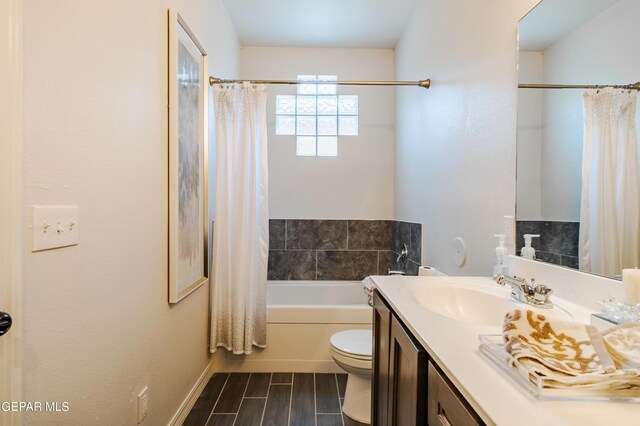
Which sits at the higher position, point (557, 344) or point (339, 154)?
point (339, 154)

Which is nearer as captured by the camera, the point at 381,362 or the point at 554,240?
the point at 554,240

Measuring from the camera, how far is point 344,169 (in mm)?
3268

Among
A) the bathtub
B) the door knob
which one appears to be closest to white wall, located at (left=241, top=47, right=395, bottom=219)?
the bathtub

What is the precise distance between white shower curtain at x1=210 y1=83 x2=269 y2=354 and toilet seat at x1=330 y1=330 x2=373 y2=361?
62cm

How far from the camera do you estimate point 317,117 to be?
328 cm

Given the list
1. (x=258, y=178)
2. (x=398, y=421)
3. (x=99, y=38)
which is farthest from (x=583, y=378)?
(x=258, y=178)

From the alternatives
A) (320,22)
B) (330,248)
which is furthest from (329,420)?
(320,22)

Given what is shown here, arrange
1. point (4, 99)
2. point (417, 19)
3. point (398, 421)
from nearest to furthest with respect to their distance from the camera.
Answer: point (4, 99)
point (398, 421)
point (417, 19)

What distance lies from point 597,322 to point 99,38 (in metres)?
1.63

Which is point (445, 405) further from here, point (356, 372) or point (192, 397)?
point (192, 397)

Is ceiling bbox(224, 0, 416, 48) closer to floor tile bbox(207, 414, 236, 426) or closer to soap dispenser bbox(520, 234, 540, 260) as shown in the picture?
soap dispenser bbox(520, 234, 540, 260)

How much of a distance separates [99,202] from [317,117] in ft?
8.10

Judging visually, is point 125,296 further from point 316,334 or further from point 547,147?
point 547,147

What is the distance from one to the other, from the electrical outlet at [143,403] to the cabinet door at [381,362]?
3.19 ft
